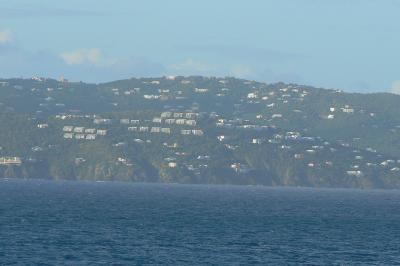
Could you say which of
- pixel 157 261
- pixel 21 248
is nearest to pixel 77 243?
pixel 21 248

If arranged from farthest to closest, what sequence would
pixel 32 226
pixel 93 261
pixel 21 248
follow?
pixel 32 226 < pixel 21 248 < pixel 93 261

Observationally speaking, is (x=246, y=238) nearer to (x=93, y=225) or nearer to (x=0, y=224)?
(x=93, y=225)

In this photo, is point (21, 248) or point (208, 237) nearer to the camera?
point (21, 248)

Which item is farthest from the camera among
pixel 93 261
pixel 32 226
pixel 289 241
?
pixel 32 226

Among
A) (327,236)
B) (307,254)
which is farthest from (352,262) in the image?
(327,236)

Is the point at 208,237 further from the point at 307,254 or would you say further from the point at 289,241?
the point at 307,254

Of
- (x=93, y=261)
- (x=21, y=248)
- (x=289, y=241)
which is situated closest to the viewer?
(x=93, y=261)

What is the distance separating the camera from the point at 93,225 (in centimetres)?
19900

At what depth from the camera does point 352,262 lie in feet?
500

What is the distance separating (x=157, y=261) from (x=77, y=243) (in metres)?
21.4

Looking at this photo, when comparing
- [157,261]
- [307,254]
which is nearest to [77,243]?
[157,261]

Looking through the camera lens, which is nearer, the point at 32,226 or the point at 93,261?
the point at 93,261

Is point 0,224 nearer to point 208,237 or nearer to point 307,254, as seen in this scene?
point 208,237

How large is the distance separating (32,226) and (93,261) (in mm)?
48224
